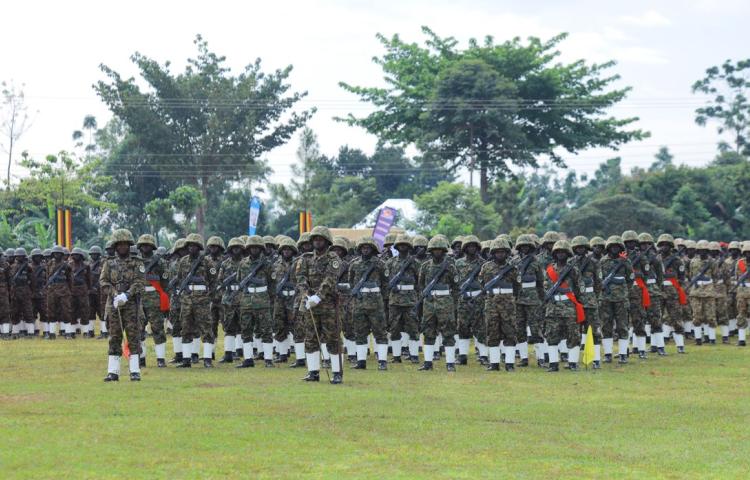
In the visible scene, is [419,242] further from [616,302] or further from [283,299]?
[616,302]

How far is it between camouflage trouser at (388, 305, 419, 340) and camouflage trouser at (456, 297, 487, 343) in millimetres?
921

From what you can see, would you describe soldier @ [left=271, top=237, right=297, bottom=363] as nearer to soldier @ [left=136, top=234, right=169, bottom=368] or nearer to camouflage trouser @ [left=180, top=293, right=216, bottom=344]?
camouflage trouser @ [left=180, top=293, right=216, bottom=344]

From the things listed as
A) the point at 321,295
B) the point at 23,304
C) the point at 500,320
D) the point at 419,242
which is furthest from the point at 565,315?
the point at 23,304

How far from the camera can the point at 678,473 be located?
10688mm

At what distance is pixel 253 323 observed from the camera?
20.6m

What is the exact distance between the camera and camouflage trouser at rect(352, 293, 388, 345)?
65.9 feet

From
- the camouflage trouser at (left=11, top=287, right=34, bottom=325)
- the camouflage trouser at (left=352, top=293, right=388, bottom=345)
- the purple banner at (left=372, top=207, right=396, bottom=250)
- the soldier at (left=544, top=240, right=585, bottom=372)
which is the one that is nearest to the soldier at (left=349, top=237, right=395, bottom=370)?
the camouflage trouser at (left=352, top=293, right=388, bottom=345)

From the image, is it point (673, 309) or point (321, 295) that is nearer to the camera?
point (321, 295)

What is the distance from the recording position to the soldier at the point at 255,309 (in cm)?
2045

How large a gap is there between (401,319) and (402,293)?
517 mm

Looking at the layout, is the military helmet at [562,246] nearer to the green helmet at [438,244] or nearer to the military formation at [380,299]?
the military formation at [380,299]

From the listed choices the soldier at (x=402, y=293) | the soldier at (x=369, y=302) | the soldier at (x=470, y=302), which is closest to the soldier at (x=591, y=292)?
the soldier at (x=470, y=302)

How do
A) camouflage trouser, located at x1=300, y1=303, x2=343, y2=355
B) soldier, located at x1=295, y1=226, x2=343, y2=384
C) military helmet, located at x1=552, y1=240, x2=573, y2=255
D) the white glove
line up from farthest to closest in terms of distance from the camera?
military helmet, located at x1=552, y1=240, x2=573, y2=255 < camouflage trouser, located at x1=300, y1=303, x2=343, y2=355 < soldier, located at x1=295, y1=226, x2=343, y2=384 < the white glove

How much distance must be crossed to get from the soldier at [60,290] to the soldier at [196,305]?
8816 millimetres
